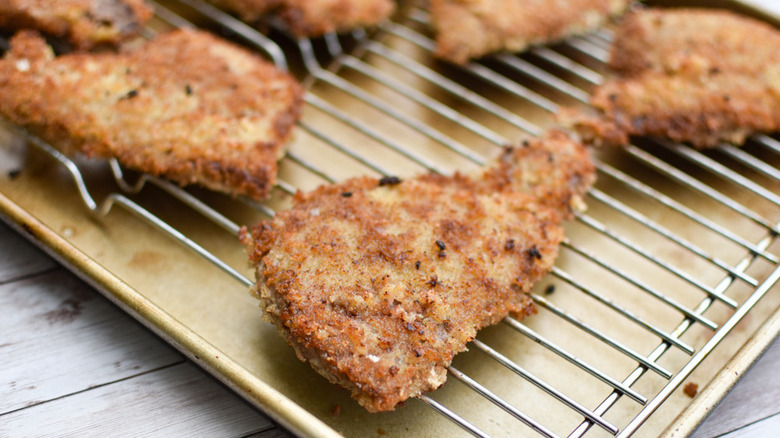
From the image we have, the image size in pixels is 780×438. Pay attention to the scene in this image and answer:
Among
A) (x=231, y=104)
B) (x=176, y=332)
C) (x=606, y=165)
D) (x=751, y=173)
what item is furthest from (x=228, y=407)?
(x=751, y=173)

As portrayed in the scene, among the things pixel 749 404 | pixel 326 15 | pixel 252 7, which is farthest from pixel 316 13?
pixel 749 404

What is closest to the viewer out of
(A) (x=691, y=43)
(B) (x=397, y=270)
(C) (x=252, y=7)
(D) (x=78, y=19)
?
Result: (B) (x=397, y=270)

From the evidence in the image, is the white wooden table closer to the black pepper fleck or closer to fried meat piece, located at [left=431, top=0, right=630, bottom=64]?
the black pepper fleck

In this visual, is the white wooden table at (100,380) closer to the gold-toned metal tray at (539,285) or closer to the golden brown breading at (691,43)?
the gold-toned metal tray at (539,285)

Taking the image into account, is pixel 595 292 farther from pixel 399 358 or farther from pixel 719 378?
pixel 399 358

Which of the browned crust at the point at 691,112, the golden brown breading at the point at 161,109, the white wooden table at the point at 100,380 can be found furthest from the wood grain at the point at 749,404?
the golden brown breading at the point at 161,109

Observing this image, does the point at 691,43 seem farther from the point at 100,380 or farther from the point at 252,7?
the point at 100,380

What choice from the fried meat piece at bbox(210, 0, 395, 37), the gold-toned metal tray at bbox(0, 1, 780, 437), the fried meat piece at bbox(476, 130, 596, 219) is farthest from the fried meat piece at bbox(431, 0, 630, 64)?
the fried meat piece at bbox(476, 130, 596, 219)
